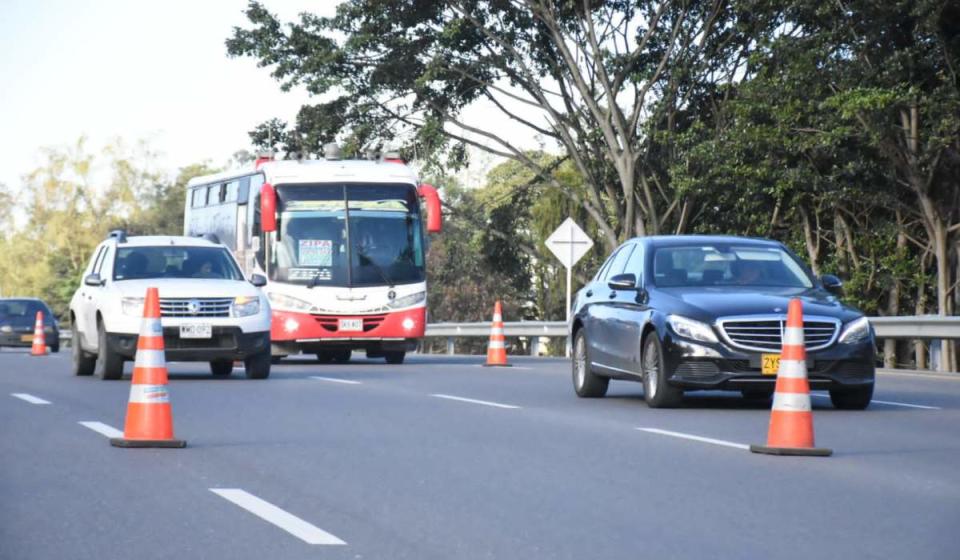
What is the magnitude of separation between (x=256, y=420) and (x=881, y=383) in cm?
945

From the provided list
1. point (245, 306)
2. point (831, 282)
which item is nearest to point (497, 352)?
point (245, 306)

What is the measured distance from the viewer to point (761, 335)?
1495cm

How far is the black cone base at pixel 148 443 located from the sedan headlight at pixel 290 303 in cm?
1633

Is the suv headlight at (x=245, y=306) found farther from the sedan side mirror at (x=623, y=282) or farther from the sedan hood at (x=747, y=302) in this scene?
the sedan hood at (x=747, y=302)

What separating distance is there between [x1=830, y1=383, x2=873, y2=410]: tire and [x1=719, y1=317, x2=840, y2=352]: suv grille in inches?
26.6

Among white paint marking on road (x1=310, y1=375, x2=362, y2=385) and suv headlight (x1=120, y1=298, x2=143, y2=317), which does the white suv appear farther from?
white paint marking on road (x1=310, y1=375, x2=362, y2=385)

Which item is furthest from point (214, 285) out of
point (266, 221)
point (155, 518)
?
point (155, 518)

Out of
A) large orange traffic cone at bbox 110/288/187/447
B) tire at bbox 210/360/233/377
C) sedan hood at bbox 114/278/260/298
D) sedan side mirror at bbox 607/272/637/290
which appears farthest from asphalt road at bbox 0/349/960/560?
tire at bbox 210/360/233/377

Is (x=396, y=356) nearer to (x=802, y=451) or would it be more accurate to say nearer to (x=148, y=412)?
(x=148, y=412)

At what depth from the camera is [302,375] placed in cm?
2303

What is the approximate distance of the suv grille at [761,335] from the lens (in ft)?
49.0

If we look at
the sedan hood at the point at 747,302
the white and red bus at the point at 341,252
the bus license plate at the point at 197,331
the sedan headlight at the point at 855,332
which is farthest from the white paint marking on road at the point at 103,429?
the white and red bus at the point at 341,252

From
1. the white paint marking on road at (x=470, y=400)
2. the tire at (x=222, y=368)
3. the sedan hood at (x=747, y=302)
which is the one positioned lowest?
the white paint marking on road at (x=470, y=400)

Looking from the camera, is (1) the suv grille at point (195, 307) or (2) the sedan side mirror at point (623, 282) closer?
(2) the sedan side mirror at point (623, 282)
